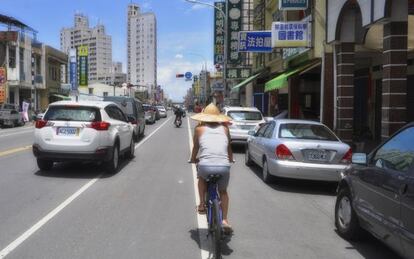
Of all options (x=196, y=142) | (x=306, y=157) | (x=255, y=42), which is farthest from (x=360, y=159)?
(x=255, y=42)

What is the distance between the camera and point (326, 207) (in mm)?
9406

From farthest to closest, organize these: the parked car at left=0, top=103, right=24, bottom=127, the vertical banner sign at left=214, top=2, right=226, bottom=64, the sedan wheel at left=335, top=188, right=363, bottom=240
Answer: the vertical banner sign at left=214, top=2, right=226, bottom=64 < the parked car at left=0, top=103, right=24, bottom=127 < the sedan wheel at left=335, top=188, right=363, bottom=240

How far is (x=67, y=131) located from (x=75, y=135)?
0.70 ft

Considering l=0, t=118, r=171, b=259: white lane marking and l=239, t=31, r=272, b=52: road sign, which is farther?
l=239, t=31, r=272, b=52: road sign

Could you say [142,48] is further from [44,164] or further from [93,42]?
[44,164]

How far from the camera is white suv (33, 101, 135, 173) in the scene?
39.8 ft

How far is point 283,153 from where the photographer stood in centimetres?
1091

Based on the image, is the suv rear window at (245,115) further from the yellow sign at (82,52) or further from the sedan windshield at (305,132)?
the yellow sign at (82,52)

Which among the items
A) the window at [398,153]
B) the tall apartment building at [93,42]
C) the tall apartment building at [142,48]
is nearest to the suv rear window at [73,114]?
the window at [398,153]

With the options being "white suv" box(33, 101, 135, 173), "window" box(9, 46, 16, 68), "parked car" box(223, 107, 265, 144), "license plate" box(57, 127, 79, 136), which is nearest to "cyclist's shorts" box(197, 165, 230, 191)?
"white suv" box(33, 101, 135, 173)

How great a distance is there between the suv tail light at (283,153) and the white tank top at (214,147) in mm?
4461

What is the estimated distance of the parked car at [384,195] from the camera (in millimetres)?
5156

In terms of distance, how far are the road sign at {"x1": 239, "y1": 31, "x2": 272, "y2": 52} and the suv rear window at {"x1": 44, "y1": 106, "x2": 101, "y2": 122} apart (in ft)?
55.4

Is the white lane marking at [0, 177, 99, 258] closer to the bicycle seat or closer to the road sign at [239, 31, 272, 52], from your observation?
the bicycle seat
